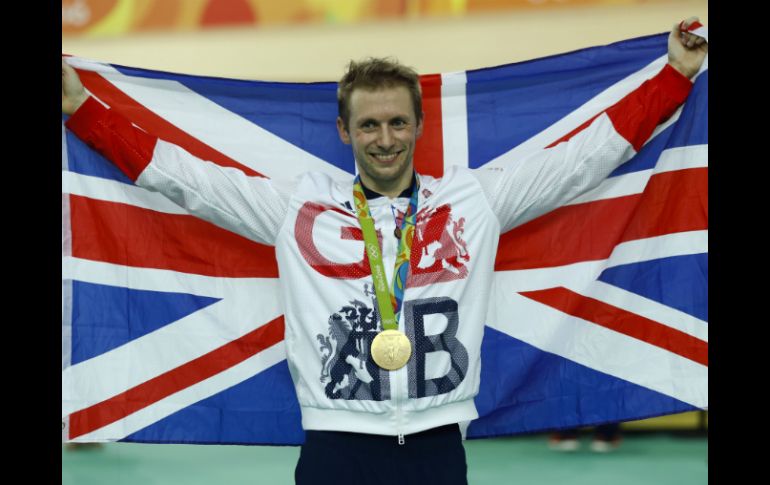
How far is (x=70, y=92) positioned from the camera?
2193 mm

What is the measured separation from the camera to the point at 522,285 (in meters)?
2.53

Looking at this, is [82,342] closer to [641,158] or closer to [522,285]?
[522,285]

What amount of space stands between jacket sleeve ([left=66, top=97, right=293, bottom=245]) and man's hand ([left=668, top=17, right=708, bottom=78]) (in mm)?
1235

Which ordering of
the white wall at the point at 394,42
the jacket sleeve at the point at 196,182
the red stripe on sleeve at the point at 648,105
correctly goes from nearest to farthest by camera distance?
the jacket sleeve at the point at 196,182 < the red stripe on sleeve at the point at 648,105 < the white wall at the point at 394,42

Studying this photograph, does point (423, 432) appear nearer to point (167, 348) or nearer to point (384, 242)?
point (384, 242)

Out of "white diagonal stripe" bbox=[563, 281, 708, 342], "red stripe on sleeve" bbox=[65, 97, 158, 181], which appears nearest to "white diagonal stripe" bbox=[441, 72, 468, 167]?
"white diagonal stripe" bbox=[563, 281, 708, 342]

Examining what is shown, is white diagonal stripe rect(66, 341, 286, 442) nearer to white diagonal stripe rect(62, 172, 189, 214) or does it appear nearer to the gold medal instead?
white diagonal stripe rect(62, 172, 189, 214)

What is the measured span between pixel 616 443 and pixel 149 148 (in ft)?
13.5

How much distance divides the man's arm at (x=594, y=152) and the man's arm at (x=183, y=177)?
2.02 ft

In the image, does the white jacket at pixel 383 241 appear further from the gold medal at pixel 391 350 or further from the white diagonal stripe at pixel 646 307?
the white diagonal stripe at pixel 646 307

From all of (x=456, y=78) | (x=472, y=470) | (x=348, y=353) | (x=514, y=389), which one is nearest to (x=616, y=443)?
(x=472, y=470)

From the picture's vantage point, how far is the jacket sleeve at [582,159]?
2176 millimetres

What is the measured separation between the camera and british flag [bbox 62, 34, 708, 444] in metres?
2.38

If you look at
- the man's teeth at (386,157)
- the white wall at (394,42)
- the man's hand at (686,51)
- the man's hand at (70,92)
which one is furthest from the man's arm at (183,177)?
the white wall at (394,42)
